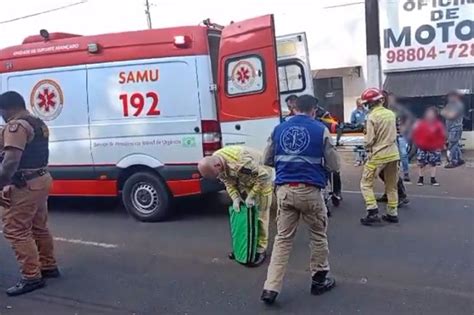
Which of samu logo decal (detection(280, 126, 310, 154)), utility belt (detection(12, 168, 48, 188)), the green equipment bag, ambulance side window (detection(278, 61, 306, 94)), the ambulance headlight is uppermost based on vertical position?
the ambulance headlight

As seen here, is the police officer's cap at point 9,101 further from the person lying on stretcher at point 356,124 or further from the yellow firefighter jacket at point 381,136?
the person lying on stretcher at point 356,124

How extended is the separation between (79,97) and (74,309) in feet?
11.1

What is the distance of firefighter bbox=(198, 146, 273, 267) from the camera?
4656 mm

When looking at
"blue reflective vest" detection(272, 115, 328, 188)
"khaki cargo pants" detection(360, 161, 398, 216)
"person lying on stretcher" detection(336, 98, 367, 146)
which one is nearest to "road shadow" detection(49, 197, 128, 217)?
"khaki cargo pants" detection(360, 161, 398, 216)

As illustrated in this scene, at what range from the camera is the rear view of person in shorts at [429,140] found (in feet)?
29.6

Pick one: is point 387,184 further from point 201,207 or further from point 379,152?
point 201,207

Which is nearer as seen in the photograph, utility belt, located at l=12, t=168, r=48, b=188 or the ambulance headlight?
utility belt, located at l=12, t=168, r=48, b=188

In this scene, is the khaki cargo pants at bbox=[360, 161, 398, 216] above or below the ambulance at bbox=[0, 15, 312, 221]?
below

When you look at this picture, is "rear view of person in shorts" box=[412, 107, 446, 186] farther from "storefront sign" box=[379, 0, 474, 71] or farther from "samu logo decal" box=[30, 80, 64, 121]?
"samu logo decal" box=[30, 80, 64, 121]

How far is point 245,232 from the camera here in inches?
189

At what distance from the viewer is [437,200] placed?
24.3 feet

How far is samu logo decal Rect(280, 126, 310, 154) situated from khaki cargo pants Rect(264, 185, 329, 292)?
0.91ft

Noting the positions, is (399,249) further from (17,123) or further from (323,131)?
(17,123)

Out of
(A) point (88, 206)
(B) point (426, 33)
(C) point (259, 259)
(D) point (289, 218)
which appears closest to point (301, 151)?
(D) point (289, 218)
